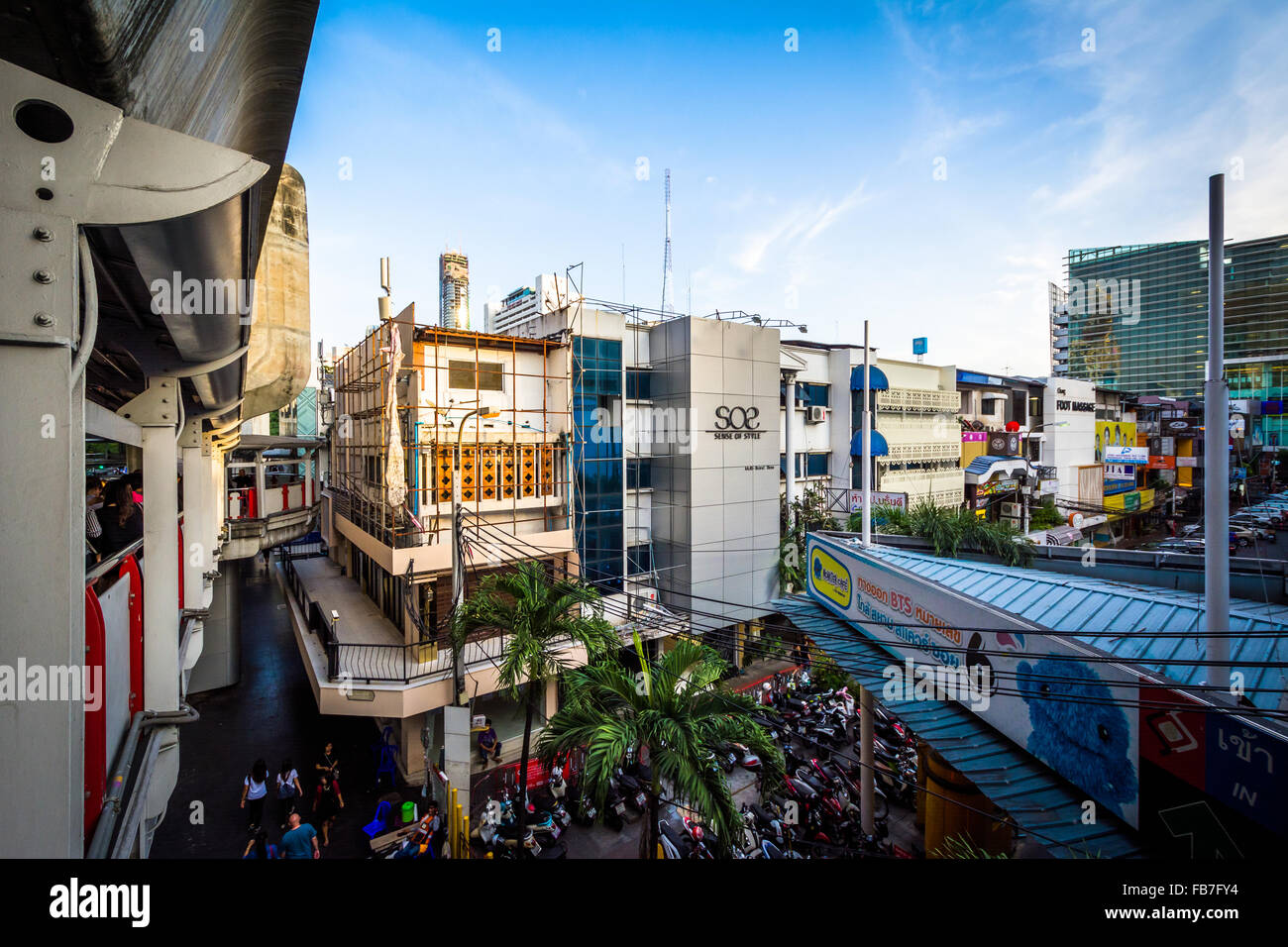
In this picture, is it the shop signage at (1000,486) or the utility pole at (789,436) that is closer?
the utility pole at (789,436)

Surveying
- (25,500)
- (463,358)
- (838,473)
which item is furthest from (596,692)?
(838,473)

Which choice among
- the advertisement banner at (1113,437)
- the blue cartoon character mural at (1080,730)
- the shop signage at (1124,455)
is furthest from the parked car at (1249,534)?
the blue cartoon character mural at (1080,730)

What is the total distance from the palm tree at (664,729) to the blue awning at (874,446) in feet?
55.1

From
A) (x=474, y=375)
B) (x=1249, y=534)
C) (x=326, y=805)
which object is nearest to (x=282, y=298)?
(x=474, y=375)

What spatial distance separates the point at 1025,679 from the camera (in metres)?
6.13

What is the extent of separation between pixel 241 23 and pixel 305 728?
1681 centimetres

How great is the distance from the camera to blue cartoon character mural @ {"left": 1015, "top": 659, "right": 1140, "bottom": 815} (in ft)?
18.6

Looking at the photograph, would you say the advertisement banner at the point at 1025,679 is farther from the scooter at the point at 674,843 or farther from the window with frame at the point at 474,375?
the window with frame at the point at 474,375

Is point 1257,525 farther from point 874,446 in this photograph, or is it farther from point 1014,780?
point 1014,780

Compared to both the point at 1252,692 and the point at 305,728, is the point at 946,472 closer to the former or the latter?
the point at 1252,692

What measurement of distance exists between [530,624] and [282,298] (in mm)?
6498

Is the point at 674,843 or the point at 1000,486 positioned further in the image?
the point at 1000,486

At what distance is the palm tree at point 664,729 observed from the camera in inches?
261

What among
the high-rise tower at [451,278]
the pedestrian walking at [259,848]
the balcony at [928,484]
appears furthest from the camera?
the high-rise tower at [451,278]
